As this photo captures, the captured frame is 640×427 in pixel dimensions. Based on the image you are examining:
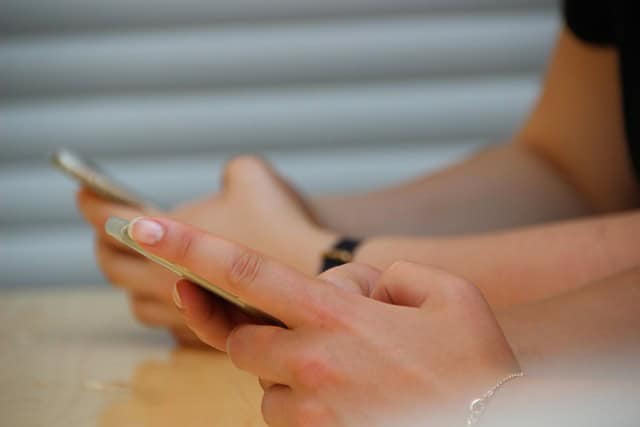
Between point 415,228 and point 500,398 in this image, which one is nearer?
point 500,398

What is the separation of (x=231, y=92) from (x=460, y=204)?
26.0 inches

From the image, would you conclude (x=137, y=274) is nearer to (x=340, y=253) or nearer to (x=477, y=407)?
(x=340, y=253)

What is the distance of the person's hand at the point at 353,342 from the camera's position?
541 mm

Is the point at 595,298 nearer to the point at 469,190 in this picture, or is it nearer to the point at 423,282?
the point at 423,282

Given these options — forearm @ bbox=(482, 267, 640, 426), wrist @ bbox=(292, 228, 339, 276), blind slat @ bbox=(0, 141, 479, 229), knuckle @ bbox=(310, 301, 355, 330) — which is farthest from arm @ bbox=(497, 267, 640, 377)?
blind slat @ bbox=(0, 141, 479, 229)

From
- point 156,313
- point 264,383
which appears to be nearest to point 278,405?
point 264,383

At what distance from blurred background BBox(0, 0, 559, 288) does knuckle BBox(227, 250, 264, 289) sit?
1161mm

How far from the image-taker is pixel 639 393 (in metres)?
0.59

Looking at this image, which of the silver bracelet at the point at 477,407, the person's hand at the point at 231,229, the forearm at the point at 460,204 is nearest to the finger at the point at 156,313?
the person's hand at the point at 231,229

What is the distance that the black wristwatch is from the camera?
0.94 meters

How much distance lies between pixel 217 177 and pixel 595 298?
114 centimetres

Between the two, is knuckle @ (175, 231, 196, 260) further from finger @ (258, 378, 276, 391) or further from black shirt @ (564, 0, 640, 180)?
black shirt @ (564, 0, 640, 180)

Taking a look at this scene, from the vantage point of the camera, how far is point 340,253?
0.96 m

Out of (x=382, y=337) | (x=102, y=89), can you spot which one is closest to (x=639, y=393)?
(x=382, y=337)
